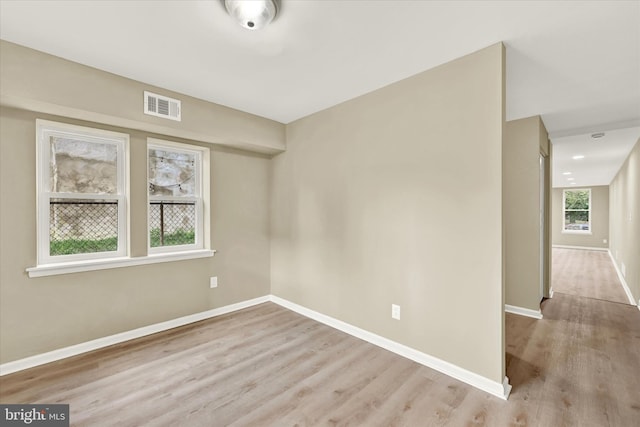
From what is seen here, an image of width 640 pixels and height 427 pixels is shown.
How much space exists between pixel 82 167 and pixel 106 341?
168 centimetres

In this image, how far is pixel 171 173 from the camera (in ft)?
10.7

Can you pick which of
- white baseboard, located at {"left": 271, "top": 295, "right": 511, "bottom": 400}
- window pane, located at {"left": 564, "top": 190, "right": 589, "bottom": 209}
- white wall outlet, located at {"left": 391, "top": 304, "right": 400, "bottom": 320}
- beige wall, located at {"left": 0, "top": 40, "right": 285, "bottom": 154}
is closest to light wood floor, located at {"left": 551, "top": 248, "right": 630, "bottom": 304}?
window pane, located at {"left": 564, "top": 190, "right": 589, "bottom": 209}

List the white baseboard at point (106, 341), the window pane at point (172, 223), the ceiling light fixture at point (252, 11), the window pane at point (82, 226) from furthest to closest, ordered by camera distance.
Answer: the window pane at point (172, 223)
the window pane at point (82, 226)
the white baseboard at point (106, 341)
the ceiling light fixture at point (252, 11)

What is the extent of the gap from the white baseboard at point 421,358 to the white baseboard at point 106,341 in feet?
Result: 3.57

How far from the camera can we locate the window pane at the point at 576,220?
963cm

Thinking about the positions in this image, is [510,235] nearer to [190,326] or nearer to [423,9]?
[423,9]

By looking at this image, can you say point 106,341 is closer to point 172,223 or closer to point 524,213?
point 172,223

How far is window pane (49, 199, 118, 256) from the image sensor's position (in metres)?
2.51

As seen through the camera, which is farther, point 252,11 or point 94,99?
point 94,99

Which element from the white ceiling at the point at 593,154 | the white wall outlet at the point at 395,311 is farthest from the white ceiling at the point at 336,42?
the white wall outlet at the point at 395,311

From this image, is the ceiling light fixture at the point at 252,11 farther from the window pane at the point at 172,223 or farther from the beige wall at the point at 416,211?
the window pane at the point at 172,223

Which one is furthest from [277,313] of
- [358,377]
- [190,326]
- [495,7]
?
[495,7]

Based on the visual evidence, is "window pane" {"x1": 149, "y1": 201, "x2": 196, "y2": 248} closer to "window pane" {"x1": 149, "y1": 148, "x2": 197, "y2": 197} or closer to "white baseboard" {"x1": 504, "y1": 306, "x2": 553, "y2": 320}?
"window pane" {"x1": 149, "y1": 148, "x2": 197, "y2": 197}

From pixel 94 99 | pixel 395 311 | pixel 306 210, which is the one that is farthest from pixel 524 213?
pixel 94 99
